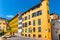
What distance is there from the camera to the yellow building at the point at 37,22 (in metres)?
1.70

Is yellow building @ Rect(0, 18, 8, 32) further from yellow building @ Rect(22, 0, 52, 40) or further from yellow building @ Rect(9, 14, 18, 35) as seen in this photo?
yellow building @ Rect(22, 0, 52, 40)

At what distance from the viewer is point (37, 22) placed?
5.82 feet

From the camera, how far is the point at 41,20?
172cm

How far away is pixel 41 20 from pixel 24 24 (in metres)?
0.22

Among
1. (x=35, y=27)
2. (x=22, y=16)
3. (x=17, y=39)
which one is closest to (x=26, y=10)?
(x=22, y=16)

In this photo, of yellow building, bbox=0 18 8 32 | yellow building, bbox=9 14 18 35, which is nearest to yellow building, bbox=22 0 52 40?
yellow building, bbox=9 14 18 35

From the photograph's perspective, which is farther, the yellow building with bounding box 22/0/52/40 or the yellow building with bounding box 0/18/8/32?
the yellow building with bounding box 0/18/8/32

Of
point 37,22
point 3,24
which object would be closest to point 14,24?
point 3,24

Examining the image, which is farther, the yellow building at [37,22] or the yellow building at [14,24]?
the yellow building at [14,24]

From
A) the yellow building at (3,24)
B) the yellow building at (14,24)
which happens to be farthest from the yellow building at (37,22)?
the yellow building at (3,24)

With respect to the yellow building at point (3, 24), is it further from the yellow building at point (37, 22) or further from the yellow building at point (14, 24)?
the yellow building at point (37, 22)

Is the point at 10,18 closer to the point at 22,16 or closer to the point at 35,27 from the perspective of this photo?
the point at 22,16

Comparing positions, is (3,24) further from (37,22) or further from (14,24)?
(37,22)

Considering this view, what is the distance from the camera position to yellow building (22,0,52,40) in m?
1.70
